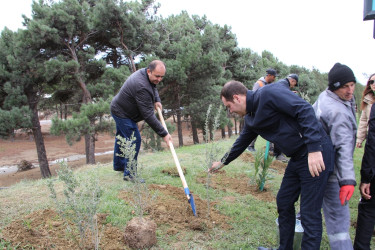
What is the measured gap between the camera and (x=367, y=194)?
239cm

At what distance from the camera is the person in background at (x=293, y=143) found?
6.54 ft

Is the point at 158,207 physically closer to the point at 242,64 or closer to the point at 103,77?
the point at 103,77

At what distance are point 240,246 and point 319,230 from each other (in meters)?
0.83

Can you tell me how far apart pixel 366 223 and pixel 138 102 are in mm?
2835

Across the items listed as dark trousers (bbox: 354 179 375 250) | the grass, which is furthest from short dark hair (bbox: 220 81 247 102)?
dark trousers (bbox: 354 179 375 250)

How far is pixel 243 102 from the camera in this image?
2.32 meters

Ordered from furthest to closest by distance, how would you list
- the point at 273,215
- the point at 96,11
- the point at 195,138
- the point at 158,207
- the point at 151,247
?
1. the point at 195,138
2. the point at 96,11
3. the point at 273,215
4. the point at 158,207
5. the point at 151,247

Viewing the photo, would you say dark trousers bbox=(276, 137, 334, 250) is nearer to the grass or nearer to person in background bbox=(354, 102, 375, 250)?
person in background bbox=(354, 102, 375, 250)

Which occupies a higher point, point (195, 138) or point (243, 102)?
point (243, 102)

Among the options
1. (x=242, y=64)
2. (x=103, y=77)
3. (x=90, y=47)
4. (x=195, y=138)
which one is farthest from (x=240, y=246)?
(x=242, y=64)

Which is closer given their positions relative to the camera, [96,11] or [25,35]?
[25,35]

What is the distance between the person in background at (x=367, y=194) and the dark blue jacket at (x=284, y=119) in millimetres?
543

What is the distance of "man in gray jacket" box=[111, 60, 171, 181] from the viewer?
362cm

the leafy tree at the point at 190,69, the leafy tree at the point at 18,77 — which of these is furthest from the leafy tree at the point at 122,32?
the leafy tree at the point at 18,77
